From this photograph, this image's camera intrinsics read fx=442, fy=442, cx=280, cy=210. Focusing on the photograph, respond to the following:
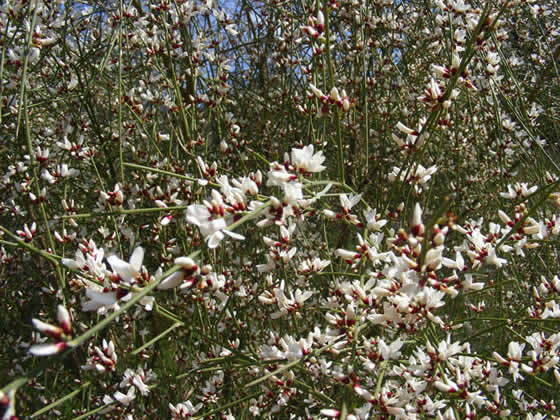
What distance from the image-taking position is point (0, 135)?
119 inches

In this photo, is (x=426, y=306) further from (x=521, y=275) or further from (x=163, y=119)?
(x=163, y=119)

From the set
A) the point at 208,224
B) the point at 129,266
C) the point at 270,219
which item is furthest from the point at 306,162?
the point at 129,266

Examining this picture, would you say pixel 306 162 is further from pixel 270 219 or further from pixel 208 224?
pixel 208 224

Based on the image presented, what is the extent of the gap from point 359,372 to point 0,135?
2.80m

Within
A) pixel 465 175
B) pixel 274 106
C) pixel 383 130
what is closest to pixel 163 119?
pixel 274 106

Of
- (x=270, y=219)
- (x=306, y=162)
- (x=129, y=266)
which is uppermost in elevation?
(x=306, y=162)

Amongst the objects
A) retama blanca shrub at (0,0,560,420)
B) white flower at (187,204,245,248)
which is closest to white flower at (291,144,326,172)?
retama blanca shrub at (0,0,560,420)

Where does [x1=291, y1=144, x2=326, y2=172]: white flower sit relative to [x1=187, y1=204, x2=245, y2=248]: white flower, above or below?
above

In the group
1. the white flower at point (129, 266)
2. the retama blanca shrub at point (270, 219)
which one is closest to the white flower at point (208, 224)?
the retama blanca shrub at point (270, 219)

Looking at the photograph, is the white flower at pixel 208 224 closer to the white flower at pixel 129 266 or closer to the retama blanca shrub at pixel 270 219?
the retama blanca shrub at pixel 270 219

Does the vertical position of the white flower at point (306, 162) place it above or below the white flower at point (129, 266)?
above

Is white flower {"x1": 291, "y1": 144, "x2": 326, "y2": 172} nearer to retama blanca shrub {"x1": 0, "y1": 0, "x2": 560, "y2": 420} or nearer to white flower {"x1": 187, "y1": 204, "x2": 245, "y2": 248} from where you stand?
retama blanca shrub {"x1": 0, "y1": 0, "x2": 560, "y2": 420}

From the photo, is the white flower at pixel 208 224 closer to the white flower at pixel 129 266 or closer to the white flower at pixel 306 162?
the white flower at pixel 129 266

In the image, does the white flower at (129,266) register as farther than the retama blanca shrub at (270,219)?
No
